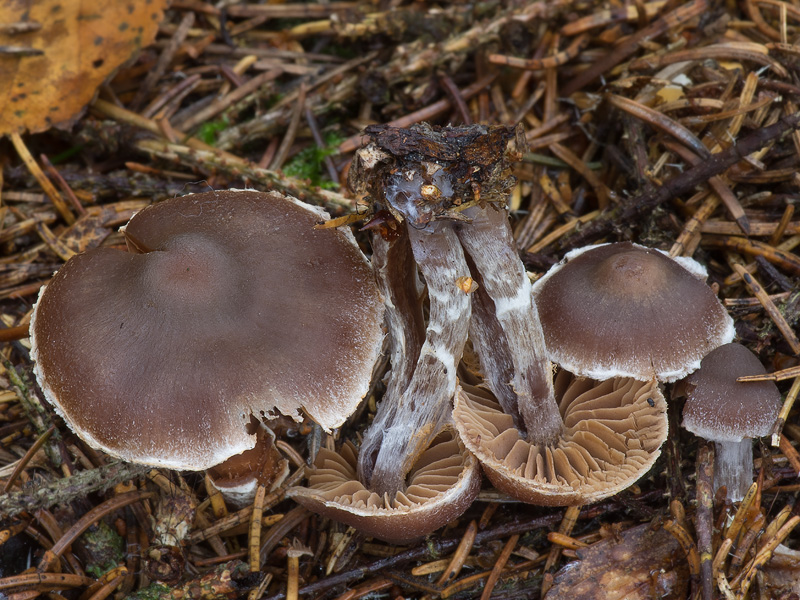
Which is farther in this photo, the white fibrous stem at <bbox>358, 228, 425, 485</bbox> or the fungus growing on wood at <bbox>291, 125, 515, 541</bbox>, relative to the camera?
the white fibrous stem at <bbox>358, 228, 425, 485</bbox>

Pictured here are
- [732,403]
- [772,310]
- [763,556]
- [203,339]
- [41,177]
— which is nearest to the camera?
[203,339]

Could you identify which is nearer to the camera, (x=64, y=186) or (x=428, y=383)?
(x=428, y=383)

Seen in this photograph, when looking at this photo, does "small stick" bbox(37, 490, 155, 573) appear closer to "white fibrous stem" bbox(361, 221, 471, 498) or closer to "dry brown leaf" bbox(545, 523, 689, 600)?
"white fibrous stem" bbox(361, 221, 471, 498)

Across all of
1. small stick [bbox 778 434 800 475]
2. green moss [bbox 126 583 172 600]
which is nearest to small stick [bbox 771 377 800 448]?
small stick [bbox 778 434 800 475]

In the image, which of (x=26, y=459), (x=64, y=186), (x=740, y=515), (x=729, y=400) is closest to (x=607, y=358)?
(x=729, y=400)

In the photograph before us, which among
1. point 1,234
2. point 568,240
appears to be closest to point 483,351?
point 568,240

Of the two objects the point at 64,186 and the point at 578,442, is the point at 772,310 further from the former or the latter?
the point at 64,186
